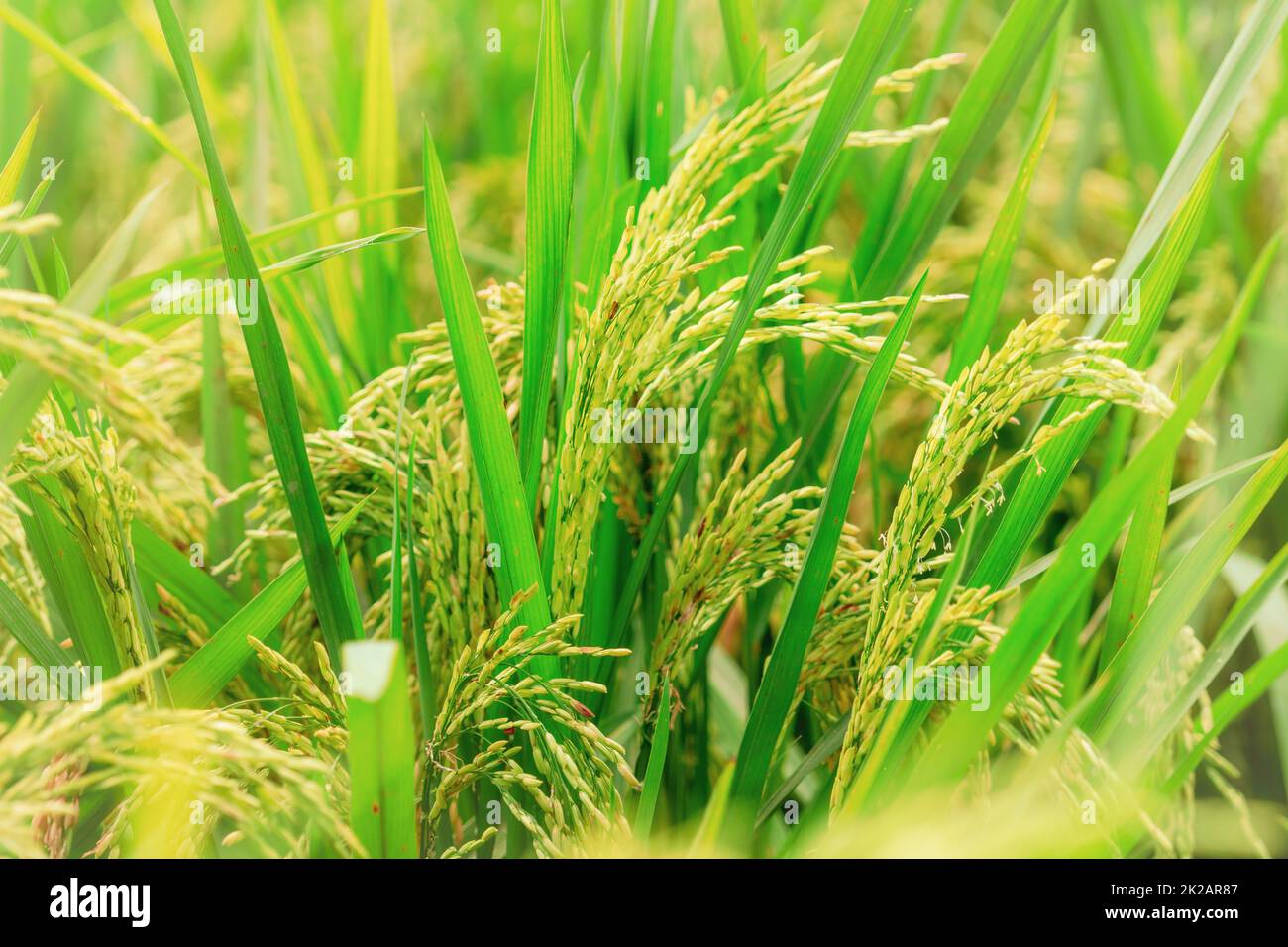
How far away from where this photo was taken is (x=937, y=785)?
1.77 feet

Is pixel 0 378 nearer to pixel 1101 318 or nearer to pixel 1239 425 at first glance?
pixel 1101 318

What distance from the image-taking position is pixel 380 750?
470 millimetres

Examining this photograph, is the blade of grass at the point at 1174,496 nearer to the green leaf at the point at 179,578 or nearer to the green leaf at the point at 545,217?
the green leaf at the point at 545,217

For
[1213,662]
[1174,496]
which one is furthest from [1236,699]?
[1174,496]

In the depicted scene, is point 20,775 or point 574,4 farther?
point 574,4

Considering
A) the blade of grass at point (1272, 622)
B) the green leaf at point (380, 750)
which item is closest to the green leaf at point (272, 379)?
the green leaf at point (380, 750)

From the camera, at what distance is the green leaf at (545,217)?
59cm

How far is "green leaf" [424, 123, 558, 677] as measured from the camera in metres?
0.56

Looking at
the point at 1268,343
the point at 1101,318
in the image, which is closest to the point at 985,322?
the point at 1101,318

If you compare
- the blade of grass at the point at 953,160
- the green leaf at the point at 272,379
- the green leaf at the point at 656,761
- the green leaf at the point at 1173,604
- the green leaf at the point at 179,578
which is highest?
the blade of grass at the point at 953,160

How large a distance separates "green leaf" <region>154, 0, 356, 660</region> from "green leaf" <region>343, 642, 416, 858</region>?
11 centimetres

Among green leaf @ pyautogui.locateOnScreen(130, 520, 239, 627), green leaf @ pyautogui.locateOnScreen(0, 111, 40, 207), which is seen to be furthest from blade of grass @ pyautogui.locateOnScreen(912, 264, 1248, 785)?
green leaf @ pyautogui.locateOnScreen(0, 111, 40, 207)

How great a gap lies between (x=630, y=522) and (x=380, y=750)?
0.28 m
